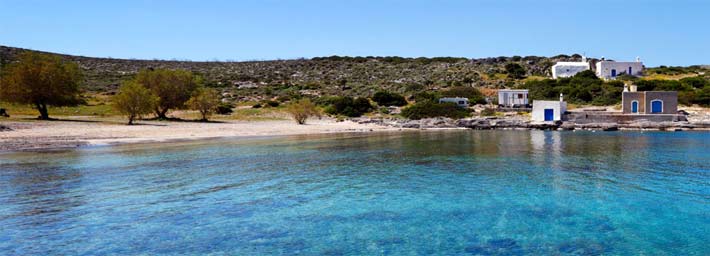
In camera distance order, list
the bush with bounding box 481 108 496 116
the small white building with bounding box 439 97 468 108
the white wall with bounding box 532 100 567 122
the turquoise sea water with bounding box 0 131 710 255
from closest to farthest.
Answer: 1. the turquoise sea water with bounding box 0 131 710 255
2. the white wall with bounding box 532 100 567 122
3. the bush with bounding box 481 108 496 116
4. the small white building with bounding box 439 97 468 108

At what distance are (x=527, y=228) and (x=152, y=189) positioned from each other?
10697 millimetres

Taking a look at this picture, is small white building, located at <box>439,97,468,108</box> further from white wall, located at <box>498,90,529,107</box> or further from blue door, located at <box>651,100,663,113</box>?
blue door, located at <box>651,100,663,113</box>

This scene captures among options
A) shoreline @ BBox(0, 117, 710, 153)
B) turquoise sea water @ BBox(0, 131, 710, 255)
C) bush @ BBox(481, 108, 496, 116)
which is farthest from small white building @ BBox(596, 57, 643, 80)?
turquoise sea water @ BBox(0, 131, 710, 255)

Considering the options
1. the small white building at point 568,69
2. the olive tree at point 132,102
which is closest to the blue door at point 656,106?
the small white building at point 568,69

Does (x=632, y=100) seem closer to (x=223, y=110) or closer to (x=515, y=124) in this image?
(x=515, y=124)

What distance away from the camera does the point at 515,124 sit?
5178 cm

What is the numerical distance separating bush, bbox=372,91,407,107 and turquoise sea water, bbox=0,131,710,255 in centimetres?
4366

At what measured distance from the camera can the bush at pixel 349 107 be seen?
61.8 m

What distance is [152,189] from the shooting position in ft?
52.3

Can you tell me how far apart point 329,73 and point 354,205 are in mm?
94627

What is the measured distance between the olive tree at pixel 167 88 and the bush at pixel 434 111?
925 inches

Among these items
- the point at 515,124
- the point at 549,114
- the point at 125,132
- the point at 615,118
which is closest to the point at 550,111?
the point at 549,114

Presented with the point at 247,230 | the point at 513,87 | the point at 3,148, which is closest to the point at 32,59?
the point at 3,148

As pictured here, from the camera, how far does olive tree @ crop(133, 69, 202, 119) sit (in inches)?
2025
